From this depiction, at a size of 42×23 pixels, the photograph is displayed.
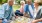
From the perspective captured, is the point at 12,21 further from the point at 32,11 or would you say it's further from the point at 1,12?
the point at 32,11

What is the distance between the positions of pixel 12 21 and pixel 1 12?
0.63 ft

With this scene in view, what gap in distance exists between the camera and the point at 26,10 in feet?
4.97

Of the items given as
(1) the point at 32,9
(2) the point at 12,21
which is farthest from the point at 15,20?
(1) the point at 32,9

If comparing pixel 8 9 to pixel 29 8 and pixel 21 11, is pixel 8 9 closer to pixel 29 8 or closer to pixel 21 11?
pixel 21 11

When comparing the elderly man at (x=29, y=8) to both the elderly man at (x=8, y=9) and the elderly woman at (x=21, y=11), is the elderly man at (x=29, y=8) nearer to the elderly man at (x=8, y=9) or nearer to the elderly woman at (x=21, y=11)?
the elderly woman at (x=21, y=11)

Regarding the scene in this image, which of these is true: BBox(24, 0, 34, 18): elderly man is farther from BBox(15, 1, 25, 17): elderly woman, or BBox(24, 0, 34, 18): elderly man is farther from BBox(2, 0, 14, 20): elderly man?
BBox(2, 0, 14, 20): elderly man

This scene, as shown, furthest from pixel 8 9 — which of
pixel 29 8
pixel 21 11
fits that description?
pixel 29 8

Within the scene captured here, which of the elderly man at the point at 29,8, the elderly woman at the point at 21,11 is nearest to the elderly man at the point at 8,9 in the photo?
the elderly woman at the point at 21,11

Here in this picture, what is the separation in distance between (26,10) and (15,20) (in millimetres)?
201

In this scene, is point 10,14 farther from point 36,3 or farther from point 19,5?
point 36,3

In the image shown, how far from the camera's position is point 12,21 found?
153 cm

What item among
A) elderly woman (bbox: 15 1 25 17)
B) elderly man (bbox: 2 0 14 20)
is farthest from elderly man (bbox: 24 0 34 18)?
elderly man (bbox: 2 0 14 20)

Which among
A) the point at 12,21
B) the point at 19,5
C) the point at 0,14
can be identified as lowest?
the point at 12,21

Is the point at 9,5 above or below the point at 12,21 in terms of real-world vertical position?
above
